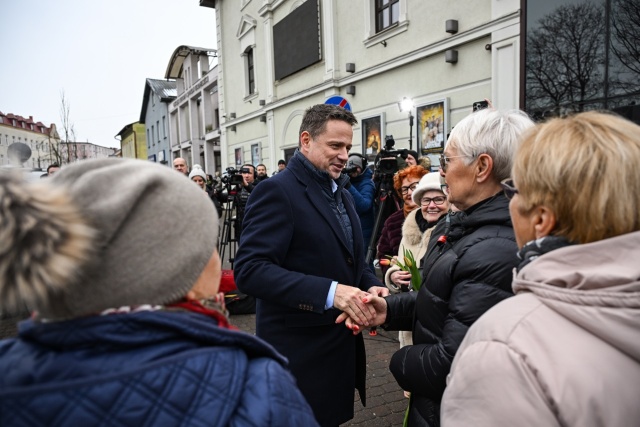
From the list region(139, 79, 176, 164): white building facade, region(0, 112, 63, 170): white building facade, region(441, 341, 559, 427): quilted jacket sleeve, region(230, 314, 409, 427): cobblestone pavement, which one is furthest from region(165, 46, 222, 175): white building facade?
region(0, 112, 63, 170): white building facade

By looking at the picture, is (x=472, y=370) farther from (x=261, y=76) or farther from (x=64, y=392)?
(x=261, y=76)

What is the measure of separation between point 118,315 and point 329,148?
1677 millimetres

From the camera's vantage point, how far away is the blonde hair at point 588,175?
90cm

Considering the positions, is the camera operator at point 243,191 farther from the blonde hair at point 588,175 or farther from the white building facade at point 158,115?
Result: the white building facade at point 158,115

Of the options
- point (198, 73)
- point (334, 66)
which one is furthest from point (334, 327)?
point (198, 73)

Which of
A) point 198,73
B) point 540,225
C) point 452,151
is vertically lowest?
point 540,225

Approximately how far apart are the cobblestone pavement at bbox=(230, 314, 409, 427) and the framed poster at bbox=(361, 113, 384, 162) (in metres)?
6.39

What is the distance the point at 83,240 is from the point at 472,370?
812 millimetres

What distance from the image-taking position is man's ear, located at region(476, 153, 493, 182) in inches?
61.0

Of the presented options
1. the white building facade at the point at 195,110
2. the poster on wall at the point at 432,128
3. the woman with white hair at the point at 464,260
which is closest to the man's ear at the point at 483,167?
the woman with white hair at the point at 464,260

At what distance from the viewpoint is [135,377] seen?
0.66m

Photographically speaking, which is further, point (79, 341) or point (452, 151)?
point (452, 151)

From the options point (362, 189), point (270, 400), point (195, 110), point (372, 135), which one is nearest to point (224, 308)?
point (270, 400)

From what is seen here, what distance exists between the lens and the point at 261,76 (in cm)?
1620
